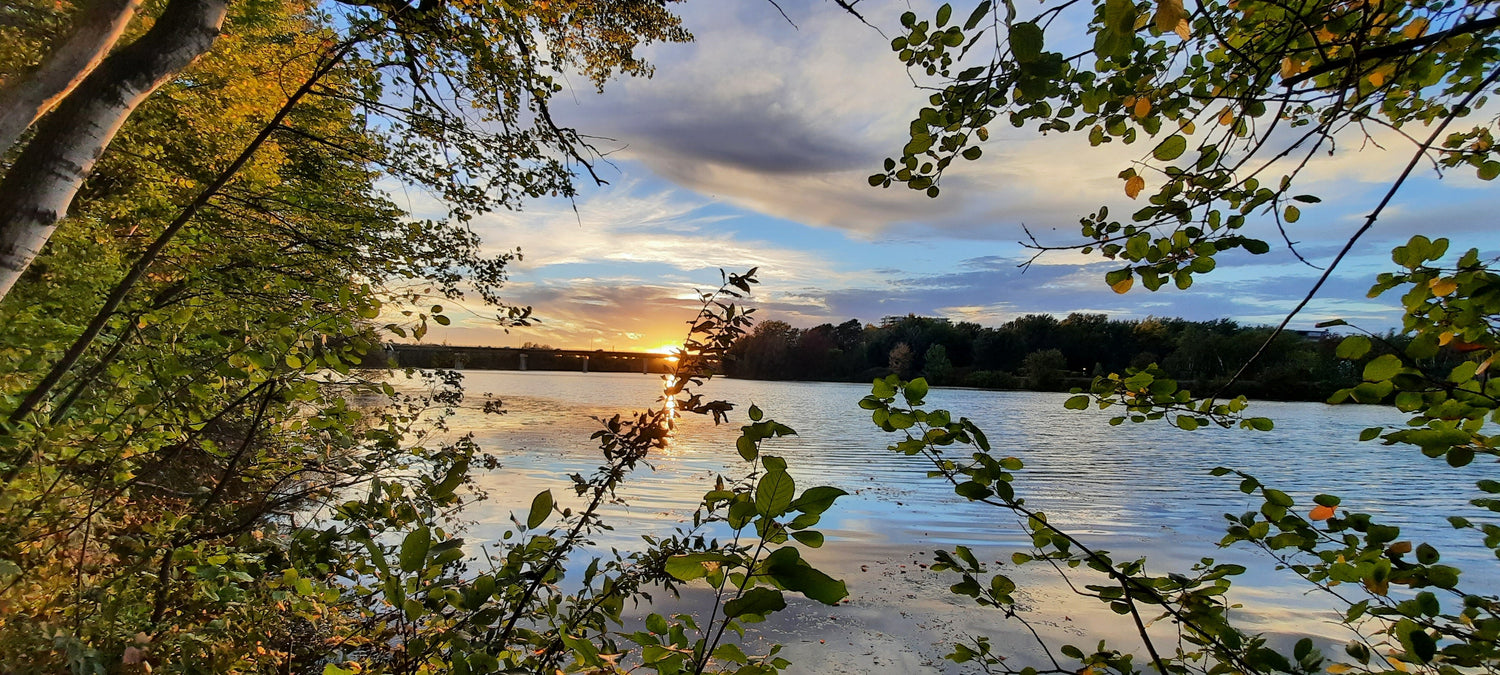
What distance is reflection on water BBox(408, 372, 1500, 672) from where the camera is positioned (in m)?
5.87

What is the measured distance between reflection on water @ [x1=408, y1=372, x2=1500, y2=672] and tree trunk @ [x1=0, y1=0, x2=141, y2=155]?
1.55 metres

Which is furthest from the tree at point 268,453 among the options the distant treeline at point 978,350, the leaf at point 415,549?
the distant treeline at point 978,350

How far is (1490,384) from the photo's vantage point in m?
1.19

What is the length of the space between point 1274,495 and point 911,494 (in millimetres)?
10216

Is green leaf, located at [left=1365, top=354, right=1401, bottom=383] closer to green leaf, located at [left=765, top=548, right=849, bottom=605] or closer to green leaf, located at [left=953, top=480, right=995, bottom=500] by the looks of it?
green leaf, located at [left=953, top=480, right=995, bottom=500]

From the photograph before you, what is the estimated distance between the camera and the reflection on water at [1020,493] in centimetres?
587

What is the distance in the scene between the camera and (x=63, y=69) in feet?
4.39

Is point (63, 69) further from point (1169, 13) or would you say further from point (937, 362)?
point (937, 362)

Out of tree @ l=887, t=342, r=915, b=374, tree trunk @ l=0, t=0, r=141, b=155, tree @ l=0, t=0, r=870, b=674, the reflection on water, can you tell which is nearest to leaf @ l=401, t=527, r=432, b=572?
tree @ l=0, t=0, r=870, b=674

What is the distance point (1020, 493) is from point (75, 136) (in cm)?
1160

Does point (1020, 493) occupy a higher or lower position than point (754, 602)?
lower

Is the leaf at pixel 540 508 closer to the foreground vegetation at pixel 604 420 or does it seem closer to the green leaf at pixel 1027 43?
the foreground vegetation at pixel 604 420

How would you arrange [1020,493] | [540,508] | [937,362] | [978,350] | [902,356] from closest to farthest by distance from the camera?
1. [540,508]
2. [1020,493]
3. [902,356]
4. [937,362]
5. [978,350]

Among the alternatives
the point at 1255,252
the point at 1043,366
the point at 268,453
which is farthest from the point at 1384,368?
the point at 1043,366
